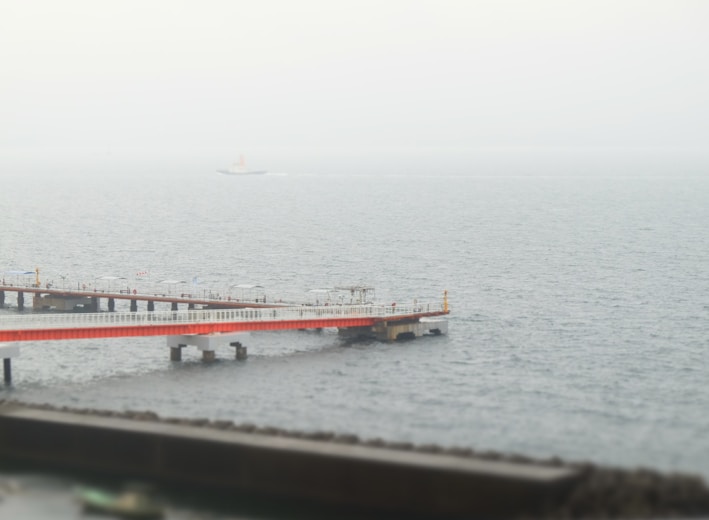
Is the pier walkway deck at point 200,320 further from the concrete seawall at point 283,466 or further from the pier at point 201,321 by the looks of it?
the concrete seawall at point 283,466

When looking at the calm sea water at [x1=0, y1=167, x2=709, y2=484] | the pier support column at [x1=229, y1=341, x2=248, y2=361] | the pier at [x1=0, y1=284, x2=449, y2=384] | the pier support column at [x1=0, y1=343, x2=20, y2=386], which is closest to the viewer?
the calm sea water at [x1=0, y1=167, x2=709, y2=484]

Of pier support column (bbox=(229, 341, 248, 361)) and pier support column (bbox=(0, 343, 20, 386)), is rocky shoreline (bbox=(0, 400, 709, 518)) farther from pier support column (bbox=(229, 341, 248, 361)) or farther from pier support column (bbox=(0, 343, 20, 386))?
pier support column (bbox=(0, 343, 20, 386))

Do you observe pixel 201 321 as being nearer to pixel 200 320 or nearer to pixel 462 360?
pixel 200 320

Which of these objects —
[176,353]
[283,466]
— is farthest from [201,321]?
[283,466]

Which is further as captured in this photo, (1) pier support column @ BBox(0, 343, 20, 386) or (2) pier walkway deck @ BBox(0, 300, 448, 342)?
(2) pier walkway deck @ BBox(0, 300, 448, 342)

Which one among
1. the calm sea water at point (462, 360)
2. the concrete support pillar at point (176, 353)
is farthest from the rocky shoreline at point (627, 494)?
the concrete support pillar at point (176, 353)

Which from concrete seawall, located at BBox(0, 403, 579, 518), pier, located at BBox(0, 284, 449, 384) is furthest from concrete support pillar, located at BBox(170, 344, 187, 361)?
concrete seawall, located at BBox(0, 403, 579, 518)

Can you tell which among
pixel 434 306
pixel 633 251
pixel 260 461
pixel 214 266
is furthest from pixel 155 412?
pixel 633 251

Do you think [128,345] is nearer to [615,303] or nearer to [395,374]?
[395,374]
